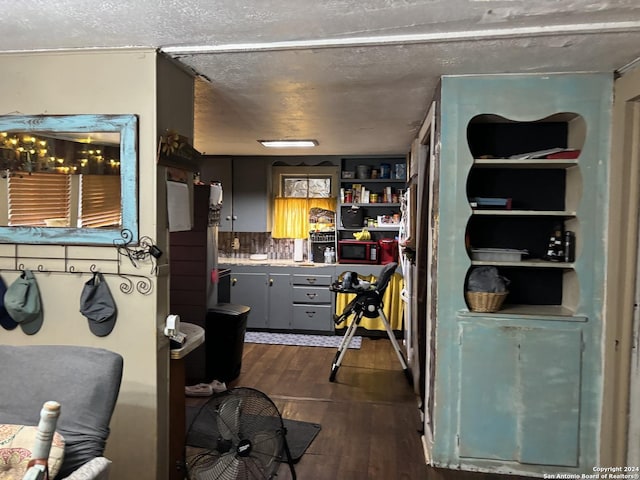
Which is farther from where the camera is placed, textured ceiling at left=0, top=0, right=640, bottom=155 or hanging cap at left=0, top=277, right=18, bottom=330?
hanging cap at left=0, top=277, right=18, bottom=330

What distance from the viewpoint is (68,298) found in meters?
2.35

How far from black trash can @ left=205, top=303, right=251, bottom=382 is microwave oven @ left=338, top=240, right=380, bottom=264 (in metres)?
2.04

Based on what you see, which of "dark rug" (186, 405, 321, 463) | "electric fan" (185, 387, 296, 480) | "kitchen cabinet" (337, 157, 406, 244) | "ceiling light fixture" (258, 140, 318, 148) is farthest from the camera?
"kitchen cabinet" (337, 157, 406, 244)

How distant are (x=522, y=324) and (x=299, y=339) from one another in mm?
3276

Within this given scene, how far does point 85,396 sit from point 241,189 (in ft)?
14.9

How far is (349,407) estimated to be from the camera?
11.9ft

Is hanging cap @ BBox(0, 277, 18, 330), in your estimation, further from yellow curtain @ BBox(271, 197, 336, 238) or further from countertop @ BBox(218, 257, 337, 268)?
yellow curtain @ BBox(271, 197, 336, 238)

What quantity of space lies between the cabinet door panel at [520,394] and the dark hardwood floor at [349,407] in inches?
8.4

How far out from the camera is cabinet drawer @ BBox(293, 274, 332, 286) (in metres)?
5.62

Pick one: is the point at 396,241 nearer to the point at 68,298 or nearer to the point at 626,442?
the point at 626,442

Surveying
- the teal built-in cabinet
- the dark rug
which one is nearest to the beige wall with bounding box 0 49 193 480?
the dark rug

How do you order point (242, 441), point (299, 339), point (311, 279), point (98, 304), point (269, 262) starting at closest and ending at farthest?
point (242, 441) < point (98, 304) < point (299, 339) < point (311, 279) < point (269, 262)

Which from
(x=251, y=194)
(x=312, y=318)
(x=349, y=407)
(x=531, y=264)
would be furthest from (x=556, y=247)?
(x=251, y=194)

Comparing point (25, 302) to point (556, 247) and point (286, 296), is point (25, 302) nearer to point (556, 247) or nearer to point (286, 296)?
point (556, 247)
